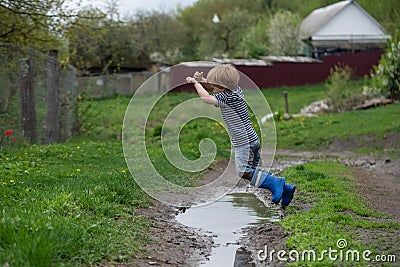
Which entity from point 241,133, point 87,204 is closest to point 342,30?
point 241,133

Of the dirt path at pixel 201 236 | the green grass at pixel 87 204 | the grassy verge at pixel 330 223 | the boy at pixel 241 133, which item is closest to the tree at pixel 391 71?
the green grass at pixel 87 204

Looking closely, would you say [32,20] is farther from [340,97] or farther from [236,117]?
[340,97]

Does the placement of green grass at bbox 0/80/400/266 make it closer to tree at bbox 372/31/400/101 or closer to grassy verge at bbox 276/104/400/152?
grassy verge at bbox 276/104/400/152

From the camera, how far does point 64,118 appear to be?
18.9 meters

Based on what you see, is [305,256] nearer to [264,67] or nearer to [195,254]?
[195,254]

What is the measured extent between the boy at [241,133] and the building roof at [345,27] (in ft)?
155

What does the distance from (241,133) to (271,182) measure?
2.37ft

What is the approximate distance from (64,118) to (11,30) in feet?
10.4

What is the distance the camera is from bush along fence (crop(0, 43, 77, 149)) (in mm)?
13047

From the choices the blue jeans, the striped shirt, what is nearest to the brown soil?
the blue jeans

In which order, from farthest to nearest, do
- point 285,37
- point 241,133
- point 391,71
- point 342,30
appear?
point 342,30
point 285,37
point 391,71
point 241,133

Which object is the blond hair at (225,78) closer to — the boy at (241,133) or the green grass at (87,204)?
the boy at (241,133)

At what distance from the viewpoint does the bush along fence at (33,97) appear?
42.8 feet

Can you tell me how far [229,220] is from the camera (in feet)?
26.6
